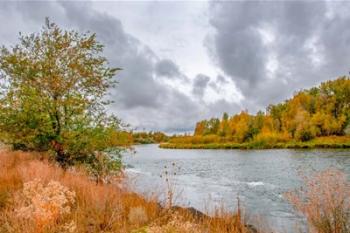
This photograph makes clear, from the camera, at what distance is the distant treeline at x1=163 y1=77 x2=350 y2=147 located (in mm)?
82331

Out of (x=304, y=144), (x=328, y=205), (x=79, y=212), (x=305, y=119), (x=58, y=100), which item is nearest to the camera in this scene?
(x=79, y=212)

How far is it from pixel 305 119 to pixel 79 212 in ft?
279

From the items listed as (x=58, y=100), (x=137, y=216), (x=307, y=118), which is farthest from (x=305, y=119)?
(x=137, y=216)

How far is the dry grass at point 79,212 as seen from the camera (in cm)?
546

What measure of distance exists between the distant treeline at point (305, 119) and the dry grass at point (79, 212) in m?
76.9

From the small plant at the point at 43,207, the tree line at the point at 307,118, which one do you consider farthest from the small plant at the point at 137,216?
the tree line at the point at 307,118

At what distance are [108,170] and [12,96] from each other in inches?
171

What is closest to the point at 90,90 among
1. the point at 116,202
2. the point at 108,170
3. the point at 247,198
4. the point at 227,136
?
the point at 108,170

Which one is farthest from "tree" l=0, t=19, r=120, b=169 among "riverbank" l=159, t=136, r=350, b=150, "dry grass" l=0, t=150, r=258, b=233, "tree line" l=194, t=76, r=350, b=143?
"tree line" l=194, t=76, r=350, b=143

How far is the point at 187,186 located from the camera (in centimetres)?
2302

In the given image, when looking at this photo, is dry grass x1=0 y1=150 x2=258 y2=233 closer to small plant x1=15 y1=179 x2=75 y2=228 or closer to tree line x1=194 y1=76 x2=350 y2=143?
small plant x1=15 y1=179 x2=75 y2=228

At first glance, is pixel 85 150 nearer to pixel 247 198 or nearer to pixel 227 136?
pixel 247 198

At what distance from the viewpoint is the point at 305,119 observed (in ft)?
281

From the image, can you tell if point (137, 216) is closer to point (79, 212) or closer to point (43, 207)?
point (79, 212)
